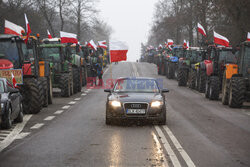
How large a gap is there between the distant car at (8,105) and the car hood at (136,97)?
238 cm

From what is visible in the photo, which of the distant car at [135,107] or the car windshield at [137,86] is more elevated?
the car windshield at [137,86]

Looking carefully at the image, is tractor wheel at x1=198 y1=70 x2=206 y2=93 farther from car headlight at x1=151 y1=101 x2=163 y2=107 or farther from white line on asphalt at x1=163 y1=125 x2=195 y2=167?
white line on asphalt at x1=163 y1=125 x2=195 y2=167

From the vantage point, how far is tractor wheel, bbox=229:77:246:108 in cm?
1773

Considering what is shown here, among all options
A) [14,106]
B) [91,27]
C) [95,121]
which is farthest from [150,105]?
[91,27]

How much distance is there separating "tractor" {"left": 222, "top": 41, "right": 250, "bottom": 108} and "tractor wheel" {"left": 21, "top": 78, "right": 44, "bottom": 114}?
6711 mm

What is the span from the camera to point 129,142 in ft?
33.0

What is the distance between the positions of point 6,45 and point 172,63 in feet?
84.2

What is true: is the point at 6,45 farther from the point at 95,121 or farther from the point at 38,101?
the point at 95,121

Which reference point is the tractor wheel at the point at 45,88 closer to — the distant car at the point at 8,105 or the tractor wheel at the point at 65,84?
the tractor wheel at the point at 65,84

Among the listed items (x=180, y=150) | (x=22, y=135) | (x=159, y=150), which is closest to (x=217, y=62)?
(x=22, y=135)

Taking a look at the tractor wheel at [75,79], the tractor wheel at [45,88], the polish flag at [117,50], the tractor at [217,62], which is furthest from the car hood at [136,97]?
the tractor wheel at [75,79]

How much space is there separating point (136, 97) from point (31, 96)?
14.2ft

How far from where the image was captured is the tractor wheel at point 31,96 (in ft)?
51.9

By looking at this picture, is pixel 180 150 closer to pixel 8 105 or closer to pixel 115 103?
pixel 115 103
